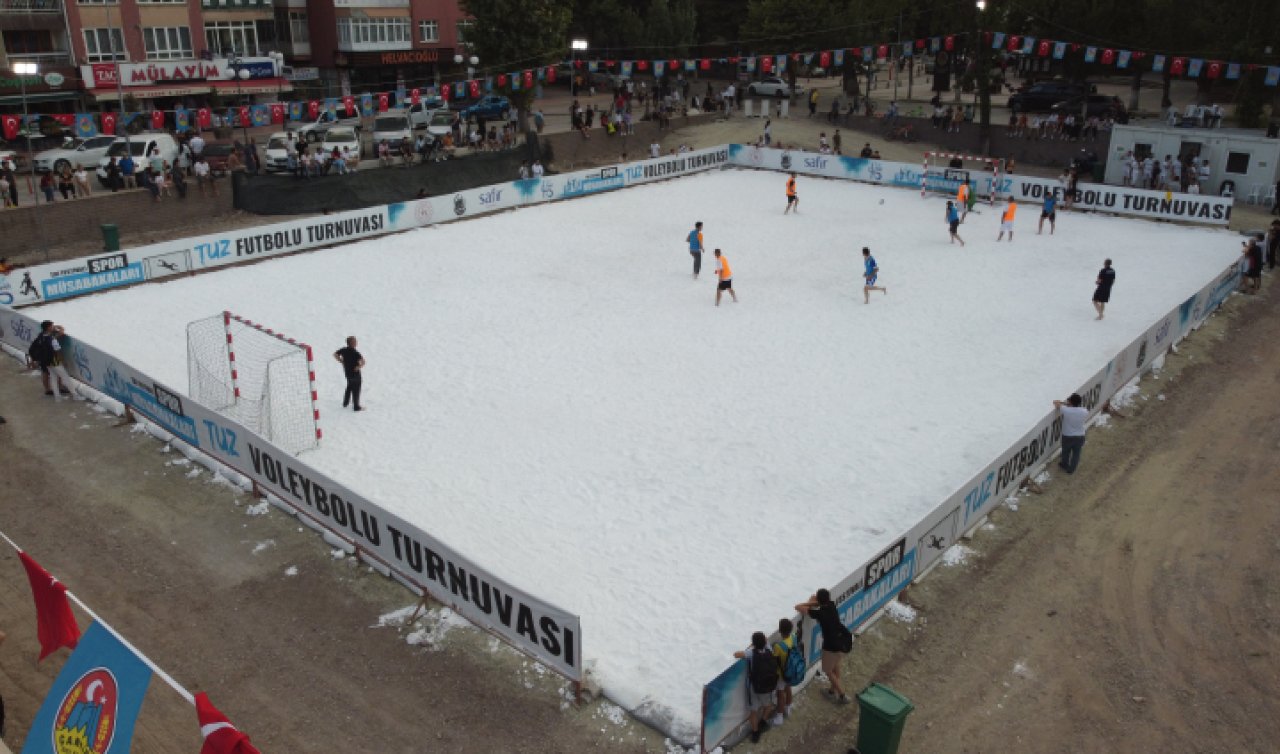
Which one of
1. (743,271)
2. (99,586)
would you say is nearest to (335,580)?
(99,586)

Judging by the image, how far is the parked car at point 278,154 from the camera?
3900cm

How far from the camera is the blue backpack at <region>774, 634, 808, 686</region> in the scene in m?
10.1

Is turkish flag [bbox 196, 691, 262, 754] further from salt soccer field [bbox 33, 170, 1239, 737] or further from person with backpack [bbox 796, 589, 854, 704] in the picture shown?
person with backpack [bbox 796, 589, 854, 704]

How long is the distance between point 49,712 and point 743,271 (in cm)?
2162

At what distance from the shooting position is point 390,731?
10.3m

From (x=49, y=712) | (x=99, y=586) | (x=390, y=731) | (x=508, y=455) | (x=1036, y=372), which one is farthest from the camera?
(x=1036, y=372)

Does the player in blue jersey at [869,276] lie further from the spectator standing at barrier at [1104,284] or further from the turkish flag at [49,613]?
the turkish flag at [49,613]

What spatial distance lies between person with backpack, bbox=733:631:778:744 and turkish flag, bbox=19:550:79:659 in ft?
24.4

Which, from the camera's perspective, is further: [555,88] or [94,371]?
[555,88]

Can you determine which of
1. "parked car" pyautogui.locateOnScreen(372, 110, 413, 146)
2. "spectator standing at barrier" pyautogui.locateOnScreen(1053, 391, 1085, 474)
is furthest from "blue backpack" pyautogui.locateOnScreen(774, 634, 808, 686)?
"parked car" pyautogui.locateOnScreen(372, 110, 413, 146)

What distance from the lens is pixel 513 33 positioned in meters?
45.0

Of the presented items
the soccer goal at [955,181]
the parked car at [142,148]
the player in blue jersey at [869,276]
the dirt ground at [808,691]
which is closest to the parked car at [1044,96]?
the soccer goal at [955,181]

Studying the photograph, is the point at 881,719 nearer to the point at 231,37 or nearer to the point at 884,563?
the point at 884,563

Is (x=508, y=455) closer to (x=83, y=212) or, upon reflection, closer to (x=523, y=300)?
(x=523, y=300)
